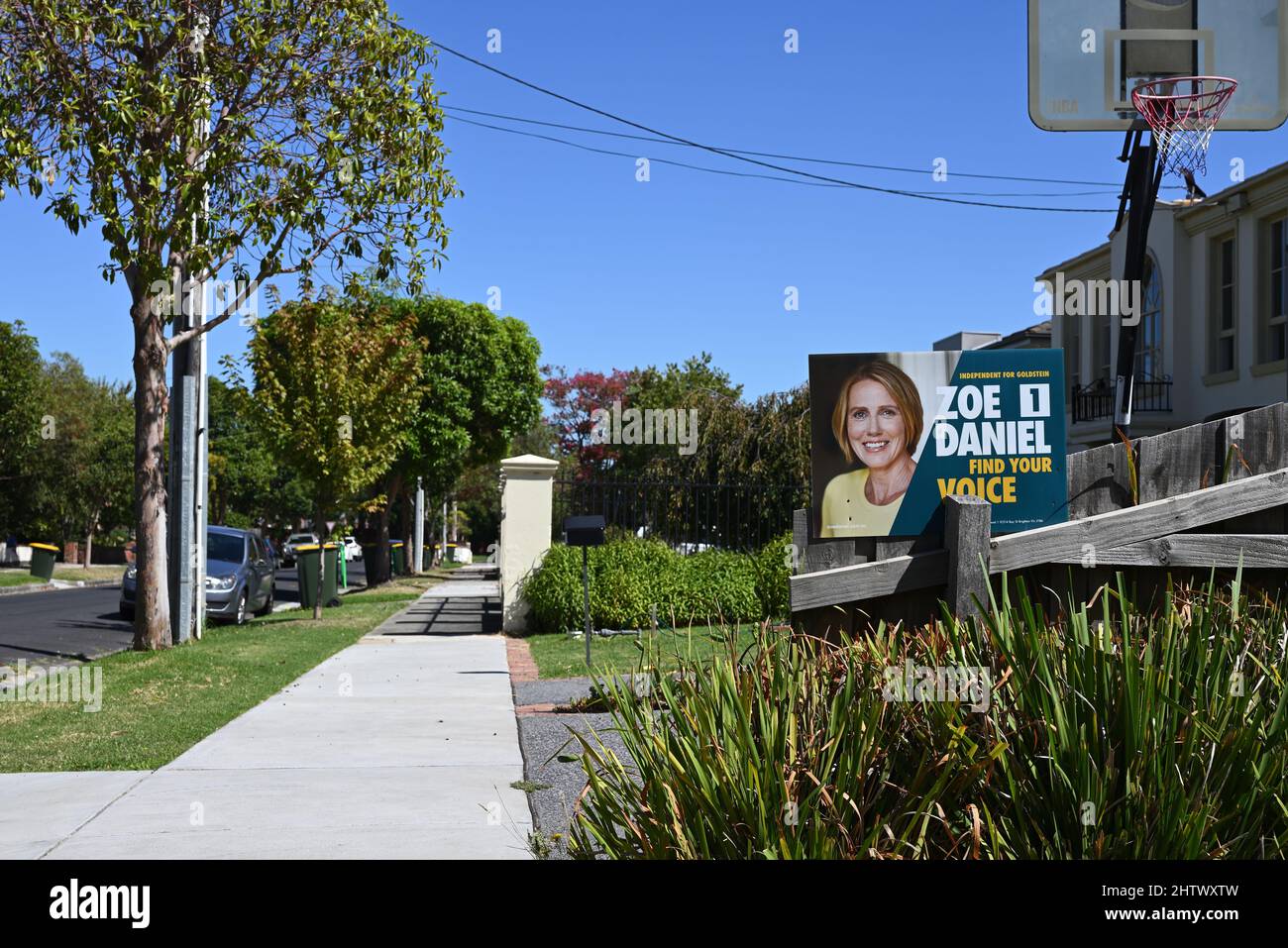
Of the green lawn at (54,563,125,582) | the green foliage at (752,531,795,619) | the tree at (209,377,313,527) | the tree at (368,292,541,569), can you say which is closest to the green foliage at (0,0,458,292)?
the green foliage at (752,531,795,619)

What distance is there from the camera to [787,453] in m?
25.7

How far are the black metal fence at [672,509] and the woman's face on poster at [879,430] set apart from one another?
12.5m

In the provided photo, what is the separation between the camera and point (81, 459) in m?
45.5

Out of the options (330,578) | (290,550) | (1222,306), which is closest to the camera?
(1222,306)

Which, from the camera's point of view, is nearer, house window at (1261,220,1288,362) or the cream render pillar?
the cream render pillar

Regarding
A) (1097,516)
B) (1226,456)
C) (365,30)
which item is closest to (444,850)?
(1097,516)

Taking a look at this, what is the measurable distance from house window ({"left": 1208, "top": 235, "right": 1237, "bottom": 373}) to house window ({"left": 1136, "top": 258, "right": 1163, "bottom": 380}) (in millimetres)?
1146

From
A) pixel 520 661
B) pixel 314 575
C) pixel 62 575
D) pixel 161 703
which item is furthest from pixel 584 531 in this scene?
pixel 62 575

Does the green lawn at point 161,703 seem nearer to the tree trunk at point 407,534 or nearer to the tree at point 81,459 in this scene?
the tree trunk at point 407,534

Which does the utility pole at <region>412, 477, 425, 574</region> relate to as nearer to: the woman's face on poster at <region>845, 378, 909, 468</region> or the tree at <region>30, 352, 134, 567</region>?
the tree at <region>30, 352, 134, 567</region>

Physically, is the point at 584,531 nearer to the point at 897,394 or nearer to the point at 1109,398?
the point at 897,394

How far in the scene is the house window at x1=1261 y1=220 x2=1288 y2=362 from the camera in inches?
781

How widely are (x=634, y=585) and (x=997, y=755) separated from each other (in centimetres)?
1335

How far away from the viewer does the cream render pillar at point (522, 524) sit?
55.9ft
